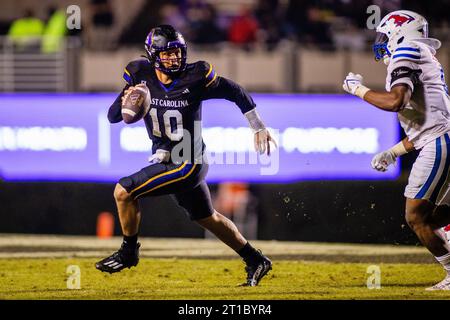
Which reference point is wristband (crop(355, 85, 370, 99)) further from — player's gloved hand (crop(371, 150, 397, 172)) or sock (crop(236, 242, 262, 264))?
sock (crop(236, 242, 262, 264))

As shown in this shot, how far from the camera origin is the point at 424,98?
27.5ft

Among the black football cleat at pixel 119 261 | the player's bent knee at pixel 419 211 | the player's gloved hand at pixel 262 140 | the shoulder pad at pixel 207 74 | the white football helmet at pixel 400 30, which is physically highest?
the white football helmet at pixel 400 30

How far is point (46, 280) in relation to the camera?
9.60m

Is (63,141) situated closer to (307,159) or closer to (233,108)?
(233,108)

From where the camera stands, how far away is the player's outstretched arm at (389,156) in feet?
28.6

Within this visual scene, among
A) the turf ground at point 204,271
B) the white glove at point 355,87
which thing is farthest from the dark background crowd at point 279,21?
the white glove at point 355,87

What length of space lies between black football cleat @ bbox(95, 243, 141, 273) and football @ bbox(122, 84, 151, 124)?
3.39 feet

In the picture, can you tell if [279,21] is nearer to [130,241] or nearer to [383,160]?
[383,160]

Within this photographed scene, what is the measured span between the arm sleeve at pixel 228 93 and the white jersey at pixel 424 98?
1.21 meters

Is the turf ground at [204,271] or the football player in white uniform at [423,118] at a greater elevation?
the football player in white uniform at [423,118]

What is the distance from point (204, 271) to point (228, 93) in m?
2.05

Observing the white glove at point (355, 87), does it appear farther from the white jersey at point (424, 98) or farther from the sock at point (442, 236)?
the sock at point (442, 236)

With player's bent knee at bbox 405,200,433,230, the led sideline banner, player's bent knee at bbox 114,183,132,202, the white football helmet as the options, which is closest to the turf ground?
player's bent knee at bbox 405,200,433,230

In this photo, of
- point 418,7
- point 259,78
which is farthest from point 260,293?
point 418,7
